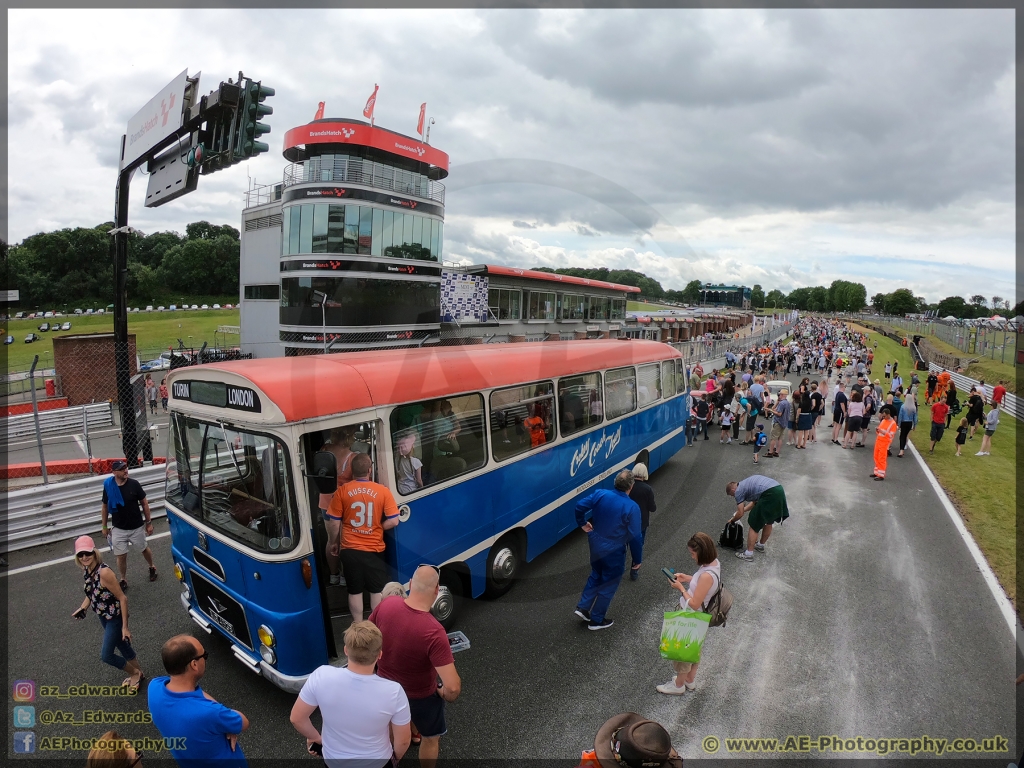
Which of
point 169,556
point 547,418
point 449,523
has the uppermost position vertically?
point 547,418

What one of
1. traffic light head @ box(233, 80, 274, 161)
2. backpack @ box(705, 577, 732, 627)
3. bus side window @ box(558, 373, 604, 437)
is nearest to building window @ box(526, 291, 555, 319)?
traffic light head @ box(233, 80, 274, 161)

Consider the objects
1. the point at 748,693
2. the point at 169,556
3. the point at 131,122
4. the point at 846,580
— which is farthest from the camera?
the point at 131,122

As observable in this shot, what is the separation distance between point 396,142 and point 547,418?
146 feet

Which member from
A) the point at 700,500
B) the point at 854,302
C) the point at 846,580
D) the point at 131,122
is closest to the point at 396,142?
the point at 131,122

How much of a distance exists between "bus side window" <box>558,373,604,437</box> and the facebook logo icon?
20.5 ft

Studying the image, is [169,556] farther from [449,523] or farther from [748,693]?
[748,693]

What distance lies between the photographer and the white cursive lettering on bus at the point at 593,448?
8172mm

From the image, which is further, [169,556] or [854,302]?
[854,302]

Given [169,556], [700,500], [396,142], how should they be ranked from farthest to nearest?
[396,142], [700,500], [169,556]

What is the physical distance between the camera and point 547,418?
7438 millimetres

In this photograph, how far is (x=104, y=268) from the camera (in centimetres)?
9312

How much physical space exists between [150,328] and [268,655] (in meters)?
83.4

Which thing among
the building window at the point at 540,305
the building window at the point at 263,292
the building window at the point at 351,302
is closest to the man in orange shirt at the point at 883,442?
the building window at the point at 351,302

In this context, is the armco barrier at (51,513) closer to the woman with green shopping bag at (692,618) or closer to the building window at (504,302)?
the woman with green shopping bag at (692,618)
